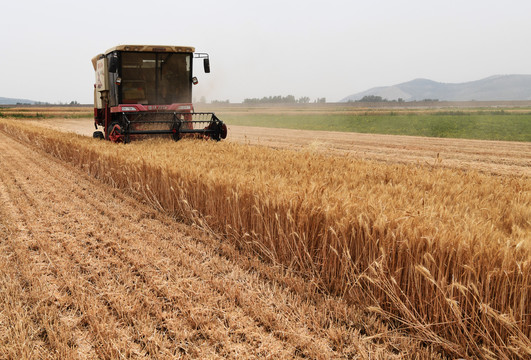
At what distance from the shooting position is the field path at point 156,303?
251 cm

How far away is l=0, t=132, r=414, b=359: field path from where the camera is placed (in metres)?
2.51

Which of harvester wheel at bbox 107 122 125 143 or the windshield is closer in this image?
harvester wheel at bbox 107 122 125 143

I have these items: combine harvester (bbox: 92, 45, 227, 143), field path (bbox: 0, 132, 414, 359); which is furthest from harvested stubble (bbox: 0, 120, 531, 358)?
combine harvester (bbox: 92, 45, 227, 143)

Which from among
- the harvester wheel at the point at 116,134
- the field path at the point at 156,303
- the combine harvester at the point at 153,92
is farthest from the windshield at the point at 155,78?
the field path at the point at 156,303

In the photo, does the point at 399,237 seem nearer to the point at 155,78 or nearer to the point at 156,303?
the point at 156,303

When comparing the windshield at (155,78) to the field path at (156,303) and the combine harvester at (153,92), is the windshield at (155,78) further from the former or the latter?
the field path at (156,303)

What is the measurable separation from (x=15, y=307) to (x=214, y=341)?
5.42 ft

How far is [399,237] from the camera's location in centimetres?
269

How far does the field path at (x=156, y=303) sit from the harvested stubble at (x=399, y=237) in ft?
0.78

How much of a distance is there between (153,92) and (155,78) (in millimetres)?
416

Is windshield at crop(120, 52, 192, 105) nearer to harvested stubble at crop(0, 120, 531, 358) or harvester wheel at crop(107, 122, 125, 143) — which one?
harvester wheel at crop(107, 122, 125, 143)

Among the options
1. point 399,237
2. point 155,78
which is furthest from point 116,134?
point 399,237

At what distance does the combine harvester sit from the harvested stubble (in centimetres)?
538

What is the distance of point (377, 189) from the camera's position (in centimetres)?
406
